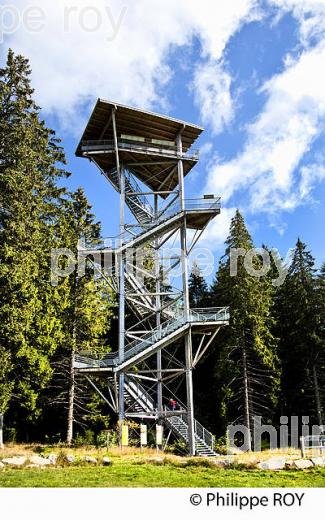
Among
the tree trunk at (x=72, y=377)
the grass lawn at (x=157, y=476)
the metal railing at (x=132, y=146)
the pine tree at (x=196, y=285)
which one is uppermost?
the metal railing at (x=132, y=146)

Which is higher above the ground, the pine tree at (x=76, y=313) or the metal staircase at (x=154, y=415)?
the pine tree at (x=76, y=313)

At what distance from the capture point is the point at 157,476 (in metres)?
14.2

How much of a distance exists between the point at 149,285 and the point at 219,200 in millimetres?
12634

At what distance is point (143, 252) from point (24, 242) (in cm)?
728

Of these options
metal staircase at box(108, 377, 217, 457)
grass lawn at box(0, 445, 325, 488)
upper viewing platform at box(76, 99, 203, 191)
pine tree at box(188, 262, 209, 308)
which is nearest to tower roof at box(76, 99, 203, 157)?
upper viewing platform at box(76, 99, 203, 191)

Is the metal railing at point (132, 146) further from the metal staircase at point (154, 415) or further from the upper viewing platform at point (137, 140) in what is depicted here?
the metal staircase at point (154, 415)

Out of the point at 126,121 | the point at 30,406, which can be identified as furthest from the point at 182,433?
the point at 126,121

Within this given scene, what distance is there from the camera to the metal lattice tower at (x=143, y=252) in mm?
23688

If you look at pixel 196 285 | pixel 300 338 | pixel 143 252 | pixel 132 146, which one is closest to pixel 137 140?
pixel 132 146

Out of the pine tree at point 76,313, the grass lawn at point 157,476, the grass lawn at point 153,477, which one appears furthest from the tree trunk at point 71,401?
the grass lawn at point 153,477

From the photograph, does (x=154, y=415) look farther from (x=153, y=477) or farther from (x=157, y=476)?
(x=153, y=477)

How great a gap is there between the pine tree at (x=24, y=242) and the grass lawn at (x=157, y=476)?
25.5ft

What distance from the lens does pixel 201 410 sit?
3341 centimetres
